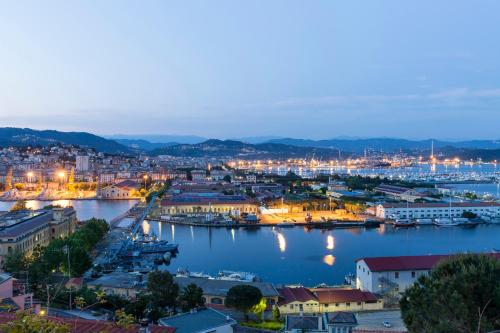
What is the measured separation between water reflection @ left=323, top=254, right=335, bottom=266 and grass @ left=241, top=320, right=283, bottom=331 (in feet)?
8.64

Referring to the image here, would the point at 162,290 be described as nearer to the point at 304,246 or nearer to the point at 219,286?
the point at 219,286

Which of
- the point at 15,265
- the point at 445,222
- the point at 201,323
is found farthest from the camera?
the point at 445,222

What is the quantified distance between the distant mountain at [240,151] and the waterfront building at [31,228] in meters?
35.0

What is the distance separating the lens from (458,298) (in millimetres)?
1596

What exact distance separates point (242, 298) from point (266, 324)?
0.23 metres

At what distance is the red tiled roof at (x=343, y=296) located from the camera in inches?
153

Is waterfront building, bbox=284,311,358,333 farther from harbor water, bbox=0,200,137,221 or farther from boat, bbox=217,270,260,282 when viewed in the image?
harbor water, bbox=0,200,137,221

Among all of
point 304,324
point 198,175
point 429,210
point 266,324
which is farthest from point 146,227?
point 198,175

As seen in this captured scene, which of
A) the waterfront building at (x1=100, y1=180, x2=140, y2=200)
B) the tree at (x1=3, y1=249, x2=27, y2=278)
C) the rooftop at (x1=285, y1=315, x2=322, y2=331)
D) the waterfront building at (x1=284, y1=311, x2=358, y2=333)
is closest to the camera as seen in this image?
the waterfront building at (x1=284, y1=311, x2=358, y2=333)

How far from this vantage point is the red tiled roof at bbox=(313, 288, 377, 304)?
3896 millimetres

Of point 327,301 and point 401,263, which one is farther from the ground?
point 401,263

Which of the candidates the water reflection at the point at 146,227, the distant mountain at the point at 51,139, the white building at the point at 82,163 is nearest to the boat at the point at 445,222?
the water reflection at the point at 146,227

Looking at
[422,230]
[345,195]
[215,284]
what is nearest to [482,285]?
[215,284]

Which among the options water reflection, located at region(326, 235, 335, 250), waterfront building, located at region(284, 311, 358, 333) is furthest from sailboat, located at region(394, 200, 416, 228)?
waterfront building, located at region(284, 311, 358, 333)
